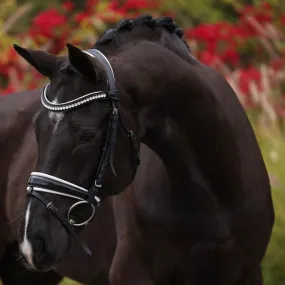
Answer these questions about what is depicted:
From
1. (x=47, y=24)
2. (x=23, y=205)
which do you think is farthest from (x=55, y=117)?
(x=47, y=24)

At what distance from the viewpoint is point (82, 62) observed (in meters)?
3.10

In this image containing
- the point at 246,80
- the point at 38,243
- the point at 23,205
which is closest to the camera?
the point at 38,243

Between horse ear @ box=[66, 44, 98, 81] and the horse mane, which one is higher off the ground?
horse ear @ box=[66, 44, 98, 81]

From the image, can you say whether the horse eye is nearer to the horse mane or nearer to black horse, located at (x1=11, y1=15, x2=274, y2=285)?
black horse, located at (x1=11, y1=15, x2=274, y2=285)

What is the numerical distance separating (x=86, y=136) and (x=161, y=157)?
0.56 meters

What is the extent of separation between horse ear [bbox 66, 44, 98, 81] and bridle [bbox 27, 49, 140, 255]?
7 centimetres

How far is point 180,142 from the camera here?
11.7ft

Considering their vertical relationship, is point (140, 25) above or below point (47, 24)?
above

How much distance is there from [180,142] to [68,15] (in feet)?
32.0

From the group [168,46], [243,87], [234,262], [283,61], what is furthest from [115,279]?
[283,61]

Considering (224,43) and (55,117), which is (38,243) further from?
(224,43)

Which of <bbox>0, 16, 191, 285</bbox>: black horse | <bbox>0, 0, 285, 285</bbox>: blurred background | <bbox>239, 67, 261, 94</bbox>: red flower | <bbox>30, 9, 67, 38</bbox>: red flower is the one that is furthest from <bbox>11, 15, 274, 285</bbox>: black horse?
<bbox>30, 9, 67, 38</bbox>: red flower

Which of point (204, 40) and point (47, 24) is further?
point (204, 40)

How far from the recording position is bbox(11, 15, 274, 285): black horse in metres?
3.13
